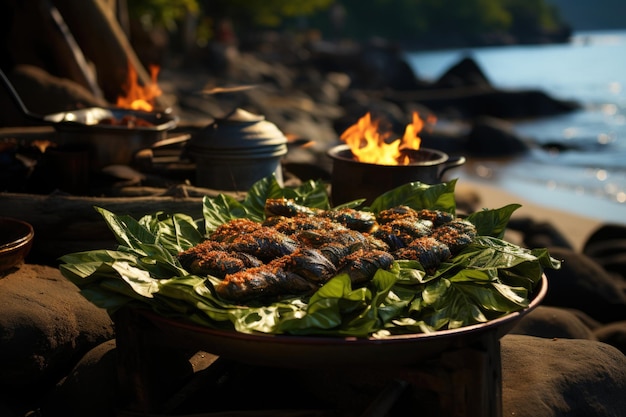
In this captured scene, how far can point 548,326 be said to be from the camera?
15.6ft

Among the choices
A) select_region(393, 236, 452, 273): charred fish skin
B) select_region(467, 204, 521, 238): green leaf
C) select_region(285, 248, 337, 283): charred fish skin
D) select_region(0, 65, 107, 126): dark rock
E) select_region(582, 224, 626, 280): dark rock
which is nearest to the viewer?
select_region(285, 248, 337, 283): charred fish skin

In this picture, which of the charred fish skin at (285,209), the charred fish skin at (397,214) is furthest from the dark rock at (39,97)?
the charred fish skin at (397,214)

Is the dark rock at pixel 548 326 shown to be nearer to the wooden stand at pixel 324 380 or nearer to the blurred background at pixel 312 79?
the wooden stand at pixel 324 380

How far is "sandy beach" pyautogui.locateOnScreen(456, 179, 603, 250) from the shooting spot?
10944 millimetres

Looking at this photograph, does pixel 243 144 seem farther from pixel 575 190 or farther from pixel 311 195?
pixel 575 190

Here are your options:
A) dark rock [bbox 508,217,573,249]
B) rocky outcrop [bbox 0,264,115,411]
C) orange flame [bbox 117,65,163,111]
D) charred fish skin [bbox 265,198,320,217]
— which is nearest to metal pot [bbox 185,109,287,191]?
charred fish skin [bbox 265,198,320,217]

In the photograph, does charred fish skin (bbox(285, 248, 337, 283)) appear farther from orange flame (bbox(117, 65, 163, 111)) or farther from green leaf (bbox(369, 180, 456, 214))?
orange flame (bbox(117, 65, 163, 111))

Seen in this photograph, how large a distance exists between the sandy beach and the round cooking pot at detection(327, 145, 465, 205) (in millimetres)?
5076

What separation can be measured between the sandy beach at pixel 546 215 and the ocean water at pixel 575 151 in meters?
0.49

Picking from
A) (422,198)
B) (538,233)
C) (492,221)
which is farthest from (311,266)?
(538,233)

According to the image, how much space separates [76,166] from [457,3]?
97952 mm

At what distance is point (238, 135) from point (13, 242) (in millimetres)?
1741

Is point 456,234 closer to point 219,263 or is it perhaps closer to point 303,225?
point 303,225

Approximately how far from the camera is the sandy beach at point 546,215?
1094 cm
